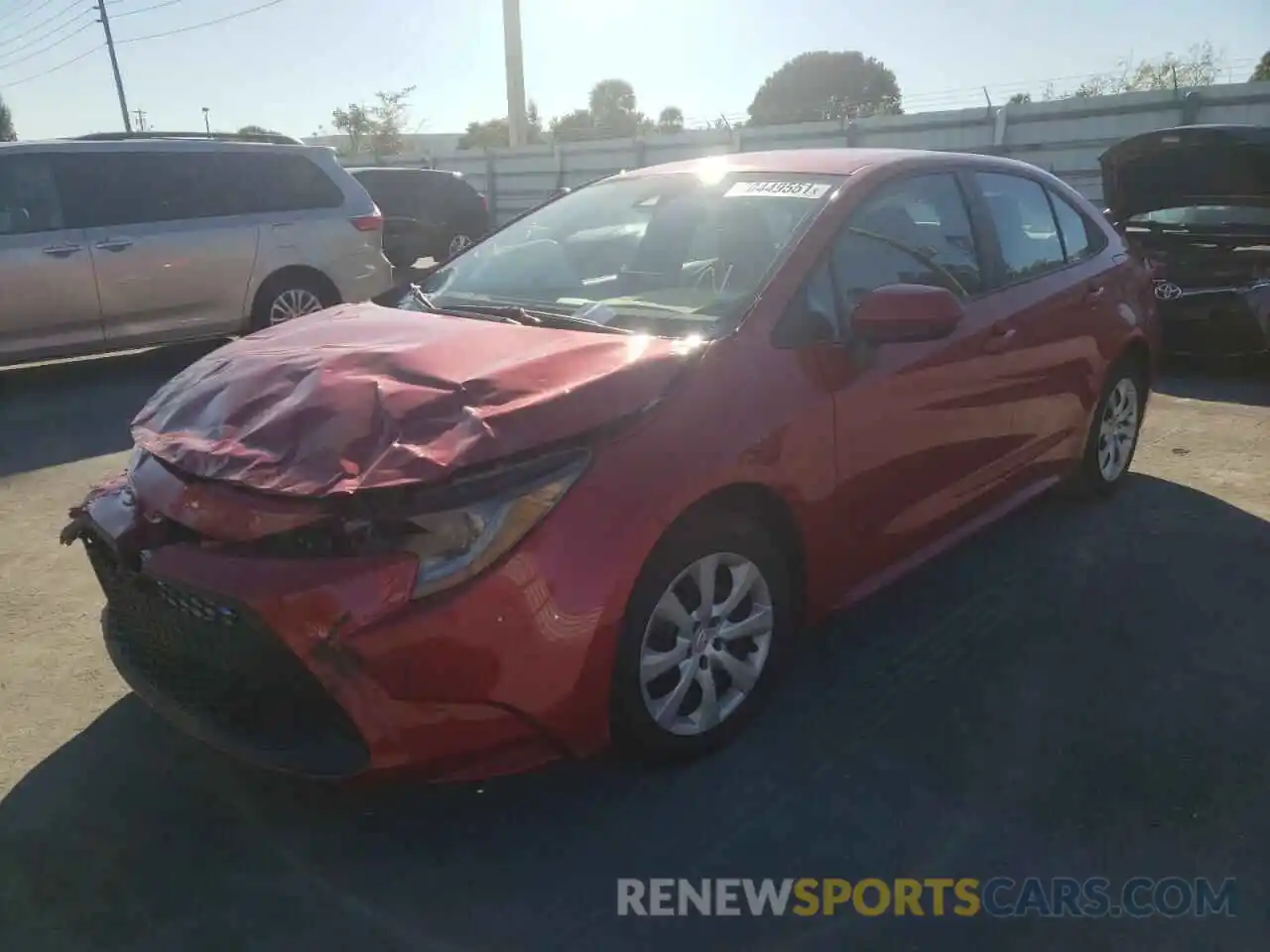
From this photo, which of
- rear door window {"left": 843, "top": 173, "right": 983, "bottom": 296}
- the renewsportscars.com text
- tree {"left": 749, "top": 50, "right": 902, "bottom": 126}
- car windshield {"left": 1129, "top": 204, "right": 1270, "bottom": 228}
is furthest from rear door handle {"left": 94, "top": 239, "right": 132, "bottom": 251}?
tree {"left": 749, "top": 50, "right": 902, "bottom": 126}

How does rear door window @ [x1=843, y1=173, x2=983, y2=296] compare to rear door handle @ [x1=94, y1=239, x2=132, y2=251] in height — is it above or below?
above

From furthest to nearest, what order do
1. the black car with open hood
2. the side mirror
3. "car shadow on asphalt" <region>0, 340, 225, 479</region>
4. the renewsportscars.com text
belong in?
the black car with open hood
"car shadow on asphalt" <region>0, 340, 225, 479</region>
the side mirror
the renewsportscars.com text

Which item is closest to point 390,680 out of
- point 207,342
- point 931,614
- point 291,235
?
point 931,614

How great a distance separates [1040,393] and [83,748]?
348 centimetres

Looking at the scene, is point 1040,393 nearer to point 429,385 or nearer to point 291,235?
point 429,385

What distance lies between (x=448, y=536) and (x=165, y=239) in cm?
654

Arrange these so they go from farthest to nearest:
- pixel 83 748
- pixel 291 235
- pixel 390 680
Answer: pixel 291 235 < pixel 83 748 < pixel 390 680

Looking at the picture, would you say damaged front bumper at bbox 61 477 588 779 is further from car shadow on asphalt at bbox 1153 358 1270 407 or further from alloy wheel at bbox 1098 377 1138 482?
car shadow on asphalt at bbox 1153 358 1270 407

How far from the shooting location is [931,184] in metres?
3.72

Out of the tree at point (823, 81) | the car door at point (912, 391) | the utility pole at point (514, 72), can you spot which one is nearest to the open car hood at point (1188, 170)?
the car door at point (912, 391)

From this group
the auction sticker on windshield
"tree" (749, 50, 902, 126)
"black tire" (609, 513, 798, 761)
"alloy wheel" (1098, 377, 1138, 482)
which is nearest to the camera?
"black tire" (609, 513, 798, 761)

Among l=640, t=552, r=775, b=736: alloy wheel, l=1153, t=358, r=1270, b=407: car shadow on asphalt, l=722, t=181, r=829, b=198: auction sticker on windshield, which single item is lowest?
l=1153, t=358, r=1270, b=407: car shadow on asphalt

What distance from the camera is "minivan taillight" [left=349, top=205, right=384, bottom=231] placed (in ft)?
28.9

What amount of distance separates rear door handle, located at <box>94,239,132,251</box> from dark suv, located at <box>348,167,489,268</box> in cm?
722
